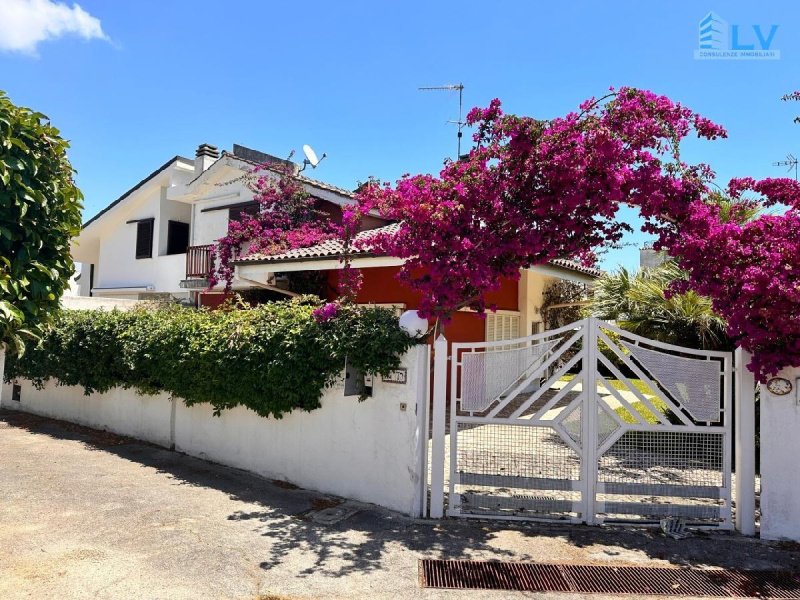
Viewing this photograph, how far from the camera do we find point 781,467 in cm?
549

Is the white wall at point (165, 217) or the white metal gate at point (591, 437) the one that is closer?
the white metal gate at point (591, 437)

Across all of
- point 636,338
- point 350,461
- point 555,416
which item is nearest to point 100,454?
point 350,461

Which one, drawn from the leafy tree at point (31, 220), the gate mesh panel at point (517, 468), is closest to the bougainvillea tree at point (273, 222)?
the gate mesh panel at point (517, 468)

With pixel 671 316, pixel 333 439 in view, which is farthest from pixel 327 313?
pixel 671 316

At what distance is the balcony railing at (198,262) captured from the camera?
16797mm

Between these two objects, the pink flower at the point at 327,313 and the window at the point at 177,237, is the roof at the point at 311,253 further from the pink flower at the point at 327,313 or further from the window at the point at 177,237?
the window at the point at 177,237

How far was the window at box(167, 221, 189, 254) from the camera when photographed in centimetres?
2012

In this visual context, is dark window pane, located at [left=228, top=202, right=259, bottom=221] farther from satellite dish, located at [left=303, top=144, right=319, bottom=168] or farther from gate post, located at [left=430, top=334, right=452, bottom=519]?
gate post, located at [left=430, top=334, right=452, bottom=519]

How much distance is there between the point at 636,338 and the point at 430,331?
2241mm

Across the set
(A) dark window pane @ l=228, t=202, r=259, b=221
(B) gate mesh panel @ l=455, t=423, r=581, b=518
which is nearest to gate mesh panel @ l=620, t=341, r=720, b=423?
(B) gate mesh panel @ l=455, t=423, r=581, b=518

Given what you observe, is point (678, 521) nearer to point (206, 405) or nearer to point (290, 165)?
point (206, 405)

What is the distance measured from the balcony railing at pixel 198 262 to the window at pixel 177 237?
9.32 feet

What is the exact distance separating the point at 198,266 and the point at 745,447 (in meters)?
15.3

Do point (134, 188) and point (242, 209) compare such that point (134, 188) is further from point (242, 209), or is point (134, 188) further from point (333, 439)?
point (333, 439)
